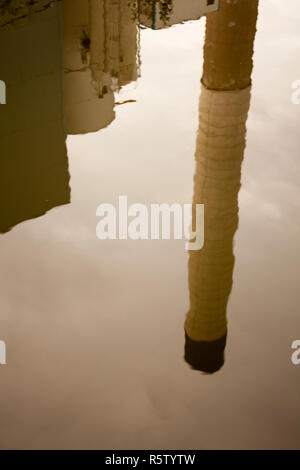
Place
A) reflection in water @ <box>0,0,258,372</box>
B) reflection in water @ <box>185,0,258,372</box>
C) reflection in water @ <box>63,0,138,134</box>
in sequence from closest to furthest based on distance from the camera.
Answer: reflection in water @ <box>185,0,258,372</box>, reflection in water @ <box>0,0,258,372</box>, reflection in water @ <box>63,0,138,134</box>

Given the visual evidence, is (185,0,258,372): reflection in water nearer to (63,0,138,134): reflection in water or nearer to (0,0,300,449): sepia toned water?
(0,0,300,449): sepia toned water

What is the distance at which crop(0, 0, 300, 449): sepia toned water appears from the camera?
395 inches

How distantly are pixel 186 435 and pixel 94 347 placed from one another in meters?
2.35

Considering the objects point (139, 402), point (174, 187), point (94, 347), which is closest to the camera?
point (139, 402)

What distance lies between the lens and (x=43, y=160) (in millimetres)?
12234

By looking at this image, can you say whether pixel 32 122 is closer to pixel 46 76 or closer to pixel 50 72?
pixel 46 76

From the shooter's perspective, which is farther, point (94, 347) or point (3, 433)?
point (94, 347)

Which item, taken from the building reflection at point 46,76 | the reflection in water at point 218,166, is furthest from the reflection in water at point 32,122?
the reflection in water at point 218,166

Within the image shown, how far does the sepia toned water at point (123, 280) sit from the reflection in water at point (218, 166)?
3 centimetres

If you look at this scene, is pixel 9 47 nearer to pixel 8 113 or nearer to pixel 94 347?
pixel 8 113

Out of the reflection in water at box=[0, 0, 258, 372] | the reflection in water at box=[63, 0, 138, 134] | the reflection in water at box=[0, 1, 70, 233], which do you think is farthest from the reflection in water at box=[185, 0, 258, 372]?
the reflection in water at box=[63, 0, 138, 134]

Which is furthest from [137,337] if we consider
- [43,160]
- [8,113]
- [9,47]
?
[9,47]

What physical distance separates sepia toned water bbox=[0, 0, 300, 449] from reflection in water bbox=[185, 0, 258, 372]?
0.03 metres

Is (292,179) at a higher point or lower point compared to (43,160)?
higher
